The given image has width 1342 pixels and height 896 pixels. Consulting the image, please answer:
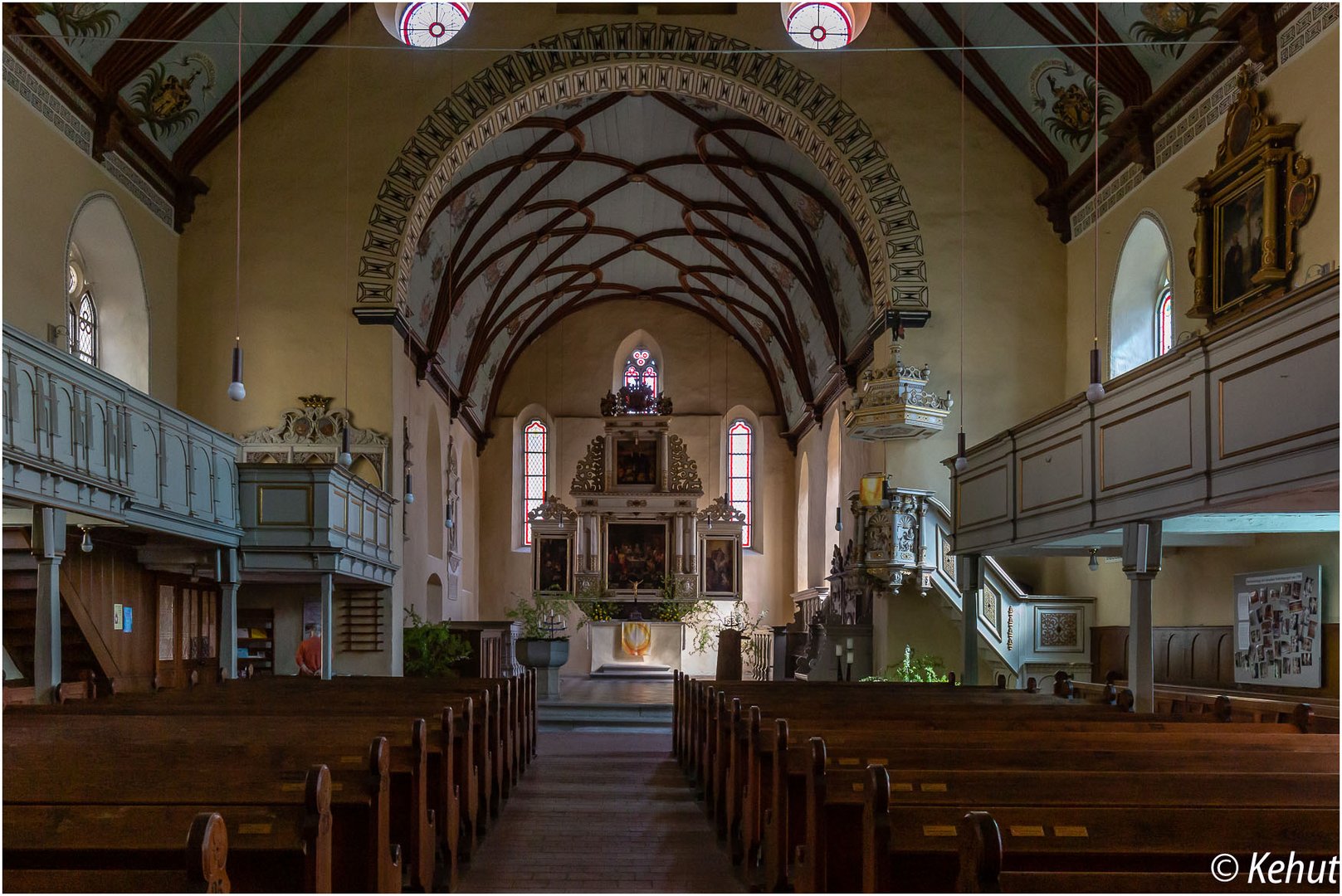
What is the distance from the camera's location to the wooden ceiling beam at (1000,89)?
17234 mm

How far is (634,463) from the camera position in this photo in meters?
30.8

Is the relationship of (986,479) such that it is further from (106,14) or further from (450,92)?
(106,14)

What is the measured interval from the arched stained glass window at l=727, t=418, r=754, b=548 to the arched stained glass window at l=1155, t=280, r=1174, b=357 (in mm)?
17700

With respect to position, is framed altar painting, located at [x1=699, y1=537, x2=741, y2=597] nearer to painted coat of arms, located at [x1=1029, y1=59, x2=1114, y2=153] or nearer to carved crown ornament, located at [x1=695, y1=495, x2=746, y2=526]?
carved crown ornament, located at [x1=695, y1=495, x2=746, y2=526]

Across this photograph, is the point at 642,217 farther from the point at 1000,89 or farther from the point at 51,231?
the point at 51,231

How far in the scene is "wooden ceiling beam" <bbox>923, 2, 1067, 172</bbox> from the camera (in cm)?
1723

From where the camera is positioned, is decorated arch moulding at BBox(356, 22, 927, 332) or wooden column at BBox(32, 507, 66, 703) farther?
decorated arch moulding at BBox(356, 22, 927, 332)

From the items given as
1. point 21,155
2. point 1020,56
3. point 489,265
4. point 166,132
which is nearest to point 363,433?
point 166,132

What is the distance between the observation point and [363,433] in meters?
18.6

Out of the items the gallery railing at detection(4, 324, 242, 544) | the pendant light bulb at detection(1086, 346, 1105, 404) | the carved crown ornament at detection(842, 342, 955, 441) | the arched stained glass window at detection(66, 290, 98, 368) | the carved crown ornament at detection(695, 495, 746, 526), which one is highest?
the arched stained glass window at detection(66, 290, 98, 368)

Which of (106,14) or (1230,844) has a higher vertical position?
(106,14)

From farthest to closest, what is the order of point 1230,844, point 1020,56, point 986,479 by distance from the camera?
point 1020,56 → point 986,479 → point 1230,844

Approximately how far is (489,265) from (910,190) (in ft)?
35.0

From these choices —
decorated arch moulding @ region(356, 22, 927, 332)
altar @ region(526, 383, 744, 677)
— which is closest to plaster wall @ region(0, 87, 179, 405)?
decorated arch moulding @ region(356, 22, 927, 332)
